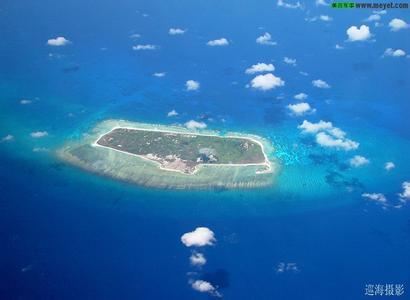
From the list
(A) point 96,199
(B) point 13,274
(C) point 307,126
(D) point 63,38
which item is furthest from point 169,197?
(D) point 63,38

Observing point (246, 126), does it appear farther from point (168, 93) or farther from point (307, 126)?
point (168, 93)

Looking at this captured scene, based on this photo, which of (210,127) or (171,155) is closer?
(171,155)

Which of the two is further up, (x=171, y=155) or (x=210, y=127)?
(x=210, y=127)

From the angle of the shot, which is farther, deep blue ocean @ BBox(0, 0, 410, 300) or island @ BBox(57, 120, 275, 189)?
island @ BBox(57, 120, 275, 189)
